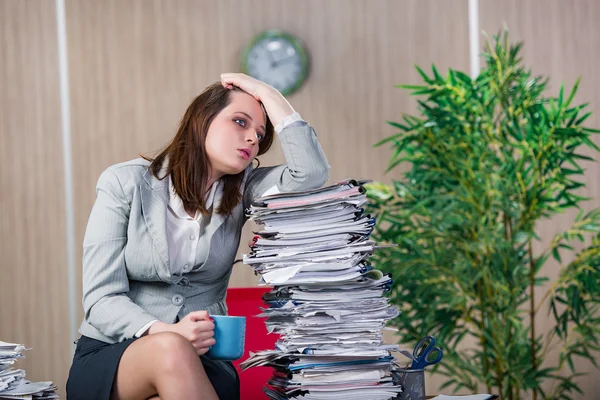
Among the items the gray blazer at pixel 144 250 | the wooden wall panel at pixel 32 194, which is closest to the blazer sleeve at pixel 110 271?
the gray blazer at pixel 144 250

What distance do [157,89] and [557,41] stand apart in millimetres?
2450

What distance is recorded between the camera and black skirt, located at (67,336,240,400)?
1.81 metres

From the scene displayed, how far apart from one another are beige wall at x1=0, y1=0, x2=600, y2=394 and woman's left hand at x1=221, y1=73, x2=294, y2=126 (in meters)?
2.67

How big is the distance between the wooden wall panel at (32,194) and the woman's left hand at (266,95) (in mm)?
2976

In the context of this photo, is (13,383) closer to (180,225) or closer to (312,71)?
(180,225)

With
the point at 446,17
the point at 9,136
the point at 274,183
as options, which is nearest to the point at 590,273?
the point at 446,17

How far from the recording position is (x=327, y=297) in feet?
5.89

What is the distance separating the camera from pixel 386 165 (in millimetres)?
4730

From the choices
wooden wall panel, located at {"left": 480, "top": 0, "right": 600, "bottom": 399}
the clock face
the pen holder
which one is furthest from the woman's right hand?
wooden wall panel, located at {"left": 480, "top": 0, "right": 600, "bottom": 399}

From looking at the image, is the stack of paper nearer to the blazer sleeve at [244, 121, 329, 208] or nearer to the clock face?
the blazer sleeve at [244, 121, 329, 208]

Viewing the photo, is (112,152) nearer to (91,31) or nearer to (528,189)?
(91,31)

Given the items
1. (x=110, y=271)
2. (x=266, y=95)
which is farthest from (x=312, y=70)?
(x=110, y=271)

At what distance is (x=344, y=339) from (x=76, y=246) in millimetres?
3312

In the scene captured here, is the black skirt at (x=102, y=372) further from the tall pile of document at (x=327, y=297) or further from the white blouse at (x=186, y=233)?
the white blouse at (x=186, y=233)
